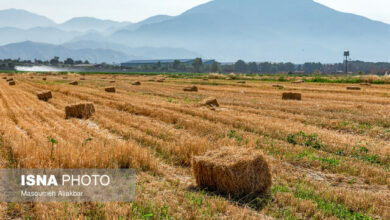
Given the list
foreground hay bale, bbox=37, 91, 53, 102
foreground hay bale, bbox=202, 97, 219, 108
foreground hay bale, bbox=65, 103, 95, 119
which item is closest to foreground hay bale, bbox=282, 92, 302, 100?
foreground hay bale, bbox=202, 97, 219, 108

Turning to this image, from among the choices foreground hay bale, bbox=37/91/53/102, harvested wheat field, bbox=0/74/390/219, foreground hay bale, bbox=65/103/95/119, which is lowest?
harvested wheat field, bbox=0/74/390/219

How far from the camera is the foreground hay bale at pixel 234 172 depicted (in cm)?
720

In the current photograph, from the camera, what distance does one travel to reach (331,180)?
8977 millimetres

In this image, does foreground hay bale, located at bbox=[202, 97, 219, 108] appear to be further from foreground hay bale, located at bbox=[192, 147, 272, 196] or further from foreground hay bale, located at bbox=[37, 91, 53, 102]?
foreground hay bale, located at bbox=[192, 147, 272, 196]

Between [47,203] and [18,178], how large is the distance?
Result: 5.21ft

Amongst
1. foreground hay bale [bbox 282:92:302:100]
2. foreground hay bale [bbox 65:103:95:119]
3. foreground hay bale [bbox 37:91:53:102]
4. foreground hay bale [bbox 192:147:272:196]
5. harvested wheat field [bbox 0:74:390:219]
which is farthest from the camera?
foreground hay bale [bbox 282:92:302:100]

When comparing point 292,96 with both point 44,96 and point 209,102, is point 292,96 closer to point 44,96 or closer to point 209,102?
point 209,102

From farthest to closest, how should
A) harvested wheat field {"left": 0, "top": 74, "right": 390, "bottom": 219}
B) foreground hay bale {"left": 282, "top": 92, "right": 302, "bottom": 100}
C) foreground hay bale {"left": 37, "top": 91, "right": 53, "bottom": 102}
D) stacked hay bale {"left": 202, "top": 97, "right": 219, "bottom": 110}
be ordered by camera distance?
1. foreground hay bale {"left": 282, "top": 92, "right": 302, "bottom": 100}
2. foreground hay bale {"left": 37, "top": 91, "right": 53, "bottom": 102}
3. stacked hay bale {"left": 202, "top": 97, "right": 219, "bottom": 110}
4. harvested wheat field {"left": 0, "top": 74, "right": 390, "bottom": 219}

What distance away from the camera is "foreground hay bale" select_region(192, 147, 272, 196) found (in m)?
7.20

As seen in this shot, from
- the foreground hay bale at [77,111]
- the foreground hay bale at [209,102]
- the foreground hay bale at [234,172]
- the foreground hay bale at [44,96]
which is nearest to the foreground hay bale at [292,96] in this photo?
the foreground hay bale at [209,102]

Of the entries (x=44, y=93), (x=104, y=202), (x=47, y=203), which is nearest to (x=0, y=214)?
(x=47, y=203)

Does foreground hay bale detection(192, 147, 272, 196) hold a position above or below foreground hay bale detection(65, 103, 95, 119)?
below

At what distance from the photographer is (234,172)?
A: 23.6ft

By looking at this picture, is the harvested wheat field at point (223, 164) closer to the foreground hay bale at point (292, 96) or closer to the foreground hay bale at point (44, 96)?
the foreground hay bale at point (44, 96)
